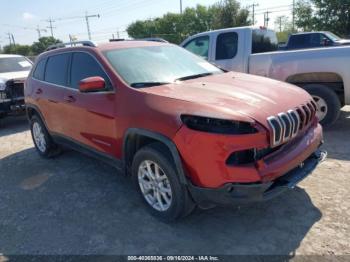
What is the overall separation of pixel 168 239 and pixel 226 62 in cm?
480

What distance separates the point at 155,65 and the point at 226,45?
3.63 m

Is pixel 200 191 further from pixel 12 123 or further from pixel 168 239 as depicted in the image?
pixel 12 123

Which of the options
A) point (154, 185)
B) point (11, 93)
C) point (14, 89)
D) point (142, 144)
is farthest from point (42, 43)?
point (154, 185)

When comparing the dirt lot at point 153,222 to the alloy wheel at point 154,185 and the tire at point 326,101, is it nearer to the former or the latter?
the alloy wheel at point 154,185

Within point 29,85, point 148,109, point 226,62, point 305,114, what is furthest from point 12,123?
point 305,114

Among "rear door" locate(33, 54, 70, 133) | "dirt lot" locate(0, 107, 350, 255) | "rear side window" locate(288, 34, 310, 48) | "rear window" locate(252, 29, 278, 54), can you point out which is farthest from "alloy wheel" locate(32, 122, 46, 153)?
"rear side window" locate(288, 34, 310, 48)

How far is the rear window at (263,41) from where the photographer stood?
719 centimetres

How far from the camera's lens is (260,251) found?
9.70 feet

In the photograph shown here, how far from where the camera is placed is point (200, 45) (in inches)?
303

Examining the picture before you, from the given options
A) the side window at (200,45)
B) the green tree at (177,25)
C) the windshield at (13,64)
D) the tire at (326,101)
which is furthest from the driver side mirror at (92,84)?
the green tree at (177,25)

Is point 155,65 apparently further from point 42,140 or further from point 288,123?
point 42,140

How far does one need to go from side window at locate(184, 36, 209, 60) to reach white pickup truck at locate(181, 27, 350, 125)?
0.15ft

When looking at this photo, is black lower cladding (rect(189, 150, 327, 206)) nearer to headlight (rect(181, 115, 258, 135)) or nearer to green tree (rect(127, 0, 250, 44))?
headlight (rect(181, 115, 258, 135))

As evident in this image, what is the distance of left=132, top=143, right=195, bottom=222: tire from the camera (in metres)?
3.18
